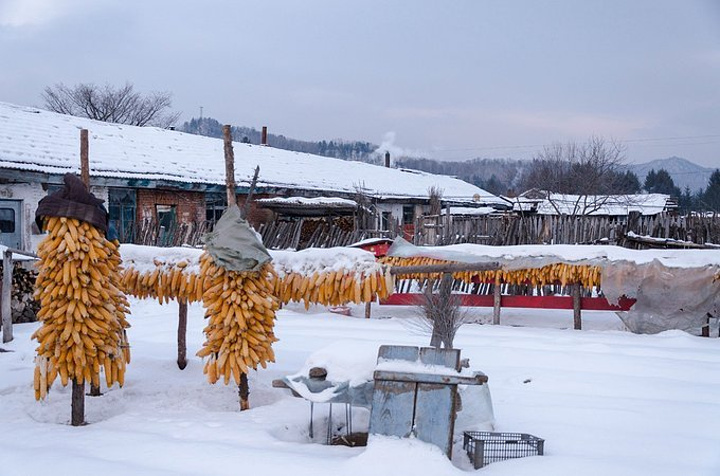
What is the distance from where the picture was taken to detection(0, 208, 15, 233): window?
16062mm

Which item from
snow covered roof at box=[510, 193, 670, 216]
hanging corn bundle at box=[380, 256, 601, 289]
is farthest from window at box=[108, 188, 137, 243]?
snow covered roof at box=[510, 193, 670, 216]

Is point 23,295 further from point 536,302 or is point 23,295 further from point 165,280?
point 536,302

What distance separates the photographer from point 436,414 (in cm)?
566

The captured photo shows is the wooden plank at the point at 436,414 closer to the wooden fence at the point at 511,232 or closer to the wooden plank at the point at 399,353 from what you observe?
the wooden plank at the point at 399,353

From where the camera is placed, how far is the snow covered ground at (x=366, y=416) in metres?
5.48

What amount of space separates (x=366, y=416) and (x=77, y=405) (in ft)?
10.6

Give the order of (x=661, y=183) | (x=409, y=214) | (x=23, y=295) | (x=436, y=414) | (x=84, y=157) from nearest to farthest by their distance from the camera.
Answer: (x=436, y=414), (x=84, y=157), (x=23, y=295), (x=409, y=214), (x=661, y=183)

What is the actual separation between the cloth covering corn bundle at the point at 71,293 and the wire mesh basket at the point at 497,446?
4.11 meters

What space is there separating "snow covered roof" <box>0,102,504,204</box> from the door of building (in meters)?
1.16

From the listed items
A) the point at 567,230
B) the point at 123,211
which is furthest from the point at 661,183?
the point at 123,211

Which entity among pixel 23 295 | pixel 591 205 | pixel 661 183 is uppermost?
pixel 661 183

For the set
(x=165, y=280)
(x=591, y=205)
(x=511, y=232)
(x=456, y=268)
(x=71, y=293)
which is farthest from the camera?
(x=591, y=205)

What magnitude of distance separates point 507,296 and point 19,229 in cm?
1261

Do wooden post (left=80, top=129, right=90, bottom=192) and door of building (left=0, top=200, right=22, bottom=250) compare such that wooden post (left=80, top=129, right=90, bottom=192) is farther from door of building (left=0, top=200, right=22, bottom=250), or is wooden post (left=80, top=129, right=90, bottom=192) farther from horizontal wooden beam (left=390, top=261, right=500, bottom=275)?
door of building (left=0, top=200, right=22, bottom=250)
